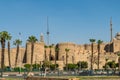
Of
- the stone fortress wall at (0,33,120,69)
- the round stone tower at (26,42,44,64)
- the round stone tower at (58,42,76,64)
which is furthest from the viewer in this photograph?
the round stone tower at (58,42,76,64)

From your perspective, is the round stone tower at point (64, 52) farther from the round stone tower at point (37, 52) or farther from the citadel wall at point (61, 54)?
the round stone tower at point (37, 52)

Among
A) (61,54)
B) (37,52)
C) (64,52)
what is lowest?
(61,54)

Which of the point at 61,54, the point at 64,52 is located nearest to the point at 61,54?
the point at 61,54

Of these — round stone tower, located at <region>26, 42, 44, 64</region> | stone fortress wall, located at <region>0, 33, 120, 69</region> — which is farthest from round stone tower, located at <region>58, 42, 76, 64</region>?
round stone tower, located at <region>26, 42, 44, 64</region>

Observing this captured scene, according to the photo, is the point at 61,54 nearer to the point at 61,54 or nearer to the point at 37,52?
the point at 61,54

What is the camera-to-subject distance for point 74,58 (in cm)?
12656

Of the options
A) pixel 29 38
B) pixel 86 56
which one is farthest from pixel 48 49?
pixel 29 38

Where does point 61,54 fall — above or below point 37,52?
below

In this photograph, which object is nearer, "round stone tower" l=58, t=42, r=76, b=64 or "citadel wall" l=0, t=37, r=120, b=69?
"citadel wall" l=0, t=37, r=120, b=69

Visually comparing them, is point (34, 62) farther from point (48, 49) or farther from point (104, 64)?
point (104, 64)

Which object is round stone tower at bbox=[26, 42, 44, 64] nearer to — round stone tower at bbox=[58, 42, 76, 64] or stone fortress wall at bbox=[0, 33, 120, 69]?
stone fortress wall at bbox=[0, 33, 120, 69]

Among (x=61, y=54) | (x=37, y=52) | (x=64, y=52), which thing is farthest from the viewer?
(x=61, y=54)

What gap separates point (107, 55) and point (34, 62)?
26.8 m

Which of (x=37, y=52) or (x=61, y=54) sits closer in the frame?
(x=37, y=52)
